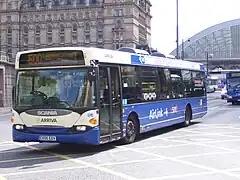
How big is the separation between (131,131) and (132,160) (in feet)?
11.2

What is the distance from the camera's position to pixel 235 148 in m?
12.4

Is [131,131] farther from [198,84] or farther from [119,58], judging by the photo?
[198,84]

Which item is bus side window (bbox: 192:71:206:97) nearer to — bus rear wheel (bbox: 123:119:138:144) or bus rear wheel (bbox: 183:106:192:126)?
bus rear wheel (bbox: 183:106:192:126)

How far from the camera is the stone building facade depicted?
12325cm

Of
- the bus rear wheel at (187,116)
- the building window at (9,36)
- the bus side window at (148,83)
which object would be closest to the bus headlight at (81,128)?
the bus side window at (148,83)

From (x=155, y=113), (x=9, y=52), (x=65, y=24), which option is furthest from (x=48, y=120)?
(x=9, y=52)

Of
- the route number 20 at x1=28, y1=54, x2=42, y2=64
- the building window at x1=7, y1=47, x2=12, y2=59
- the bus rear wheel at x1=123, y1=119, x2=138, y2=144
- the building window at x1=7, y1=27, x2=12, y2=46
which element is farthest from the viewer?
the building window at x1=7, y1=27, x2=12, y2=46

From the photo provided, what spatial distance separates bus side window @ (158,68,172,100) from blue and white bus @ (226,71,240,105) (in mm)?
25358

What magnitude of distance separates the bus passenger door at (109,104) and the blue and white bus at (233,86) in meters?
29.9

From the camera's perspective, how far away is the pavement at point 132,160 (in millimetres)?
8787

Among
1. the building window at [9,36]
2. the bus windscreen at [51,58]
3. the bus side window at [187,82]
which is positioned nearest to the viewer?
the bus windscreen at [51,58]

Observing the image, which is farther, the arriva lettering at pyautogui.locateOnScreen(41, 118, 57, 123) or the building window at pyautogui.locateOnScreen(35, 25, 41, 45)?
the building window at pyautogui.locateOnScreen(35, 25, 41, 45)

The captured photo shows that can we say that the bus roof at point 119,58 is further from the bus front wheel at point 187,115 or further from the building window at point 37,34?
the building window at point 37,34

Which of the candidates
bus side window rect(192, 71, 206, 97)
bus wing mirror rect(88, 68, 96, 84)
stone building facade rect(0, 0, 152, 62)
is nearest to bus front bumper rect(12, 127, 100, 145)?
bus wing mirror rect(88, 68, 96, 84)
